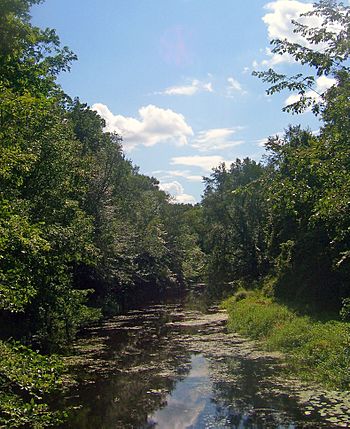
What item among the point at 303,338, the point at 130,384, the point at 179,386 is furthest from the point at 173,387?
the point at 303,338

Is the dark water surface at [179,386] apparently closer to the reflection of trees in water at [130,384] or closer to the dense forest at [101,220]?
the reflection of trees in water at [130,384]

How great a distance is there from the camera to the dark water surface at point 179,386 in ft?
43.2

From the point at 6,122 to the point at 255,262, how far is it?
4754 centimetres

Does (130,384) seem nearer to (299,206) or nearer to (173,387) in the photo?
(173,387)

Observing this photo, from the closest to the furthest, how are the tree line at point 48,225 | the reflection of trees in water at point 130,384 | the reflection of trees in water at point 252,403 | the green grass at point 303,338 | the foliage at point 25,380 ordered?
the foliage at point 25,380 < the tree line at point 48,225 < the reflection of trees in water at point 252,403 < the reflection of trees in water at point 130,384 < the green grass at point 303,338

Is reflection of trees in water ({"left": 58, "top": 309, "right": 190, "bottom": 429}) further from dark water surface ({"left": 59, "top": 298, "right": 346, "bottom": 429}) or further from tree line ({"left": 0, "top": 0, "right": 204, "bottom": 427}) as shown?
tree line ({"left": 0, "top": 0, "right": 204, "bottom": 427})

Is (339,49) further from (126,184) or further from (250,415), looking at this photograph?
(126,184)

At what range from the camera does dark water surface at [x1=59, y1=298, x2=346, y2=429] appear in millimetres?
13156

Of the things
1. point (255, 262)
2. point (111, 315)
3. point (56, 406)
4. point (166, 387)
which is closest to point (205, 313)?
point (111, 315)

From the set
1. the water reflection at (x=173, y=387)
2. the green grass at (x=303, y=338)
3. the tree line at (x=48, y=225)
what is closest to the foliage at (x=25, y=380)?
the tree line at (x=48, y=225)

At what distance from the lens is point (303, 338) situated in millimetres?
19969

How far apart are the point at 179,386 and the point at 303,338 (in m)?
6.41

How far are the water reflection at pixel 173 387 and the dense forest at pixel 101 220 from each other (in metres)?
2.06

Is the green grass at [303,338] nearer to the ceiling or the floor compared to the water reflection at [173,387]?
nearer to the ceiling
